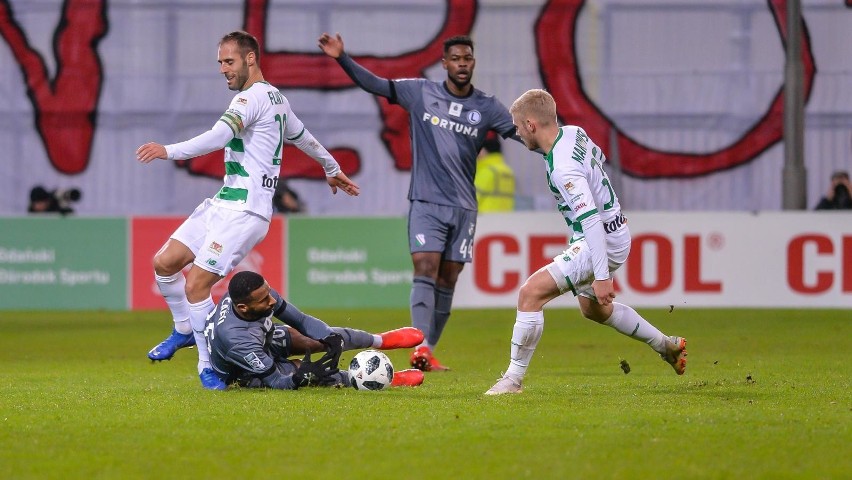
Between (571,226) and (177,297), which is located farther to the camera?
(177,297)

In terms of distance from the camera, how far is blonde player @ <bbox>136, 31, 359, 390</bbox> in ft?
28.2

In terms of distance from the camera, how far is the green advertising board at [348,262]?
16.8 metres

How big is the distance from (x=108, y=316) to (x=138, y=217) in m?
1.34

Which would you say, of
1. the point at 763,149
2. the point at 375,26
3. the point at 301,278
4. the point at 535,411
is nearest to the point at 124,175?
the point at 375,26

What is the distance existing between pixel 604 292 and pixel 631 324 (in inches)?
43.2

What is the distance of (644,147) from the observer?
70.5ft

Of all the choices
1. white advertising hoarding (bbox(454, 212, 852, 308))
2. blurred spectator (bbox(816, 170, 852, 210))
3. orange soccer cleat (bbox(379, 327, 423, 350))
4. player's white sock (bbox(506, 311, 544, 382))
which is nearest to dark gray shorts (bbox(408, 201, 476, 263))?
orange soccer cleat (bbox(379, 327, 423, 350))

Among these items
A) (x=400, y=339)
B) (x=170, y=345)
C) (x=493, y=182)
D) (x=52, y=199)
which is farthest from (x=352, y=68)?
(x=52, y=199)

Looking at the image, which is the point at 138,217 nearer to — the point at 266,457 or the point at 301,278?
the point at 301,278

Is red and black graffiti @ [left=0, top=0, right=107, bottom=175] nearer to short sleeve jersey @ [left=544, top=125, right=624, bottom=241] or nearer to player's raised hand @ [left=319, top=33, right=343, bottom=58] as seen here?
player's raised hand @ [left=319, top=33, right=343, bottom=58]

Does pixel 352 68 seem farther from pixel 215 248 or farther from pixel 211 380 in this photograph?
pixel 211 380

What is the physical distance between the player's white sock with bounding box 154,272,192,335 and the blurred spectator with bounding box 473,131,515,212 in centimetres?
858

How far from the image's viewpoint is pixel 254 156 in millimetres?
8758

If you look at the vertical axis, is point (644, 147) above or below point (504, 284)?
above
